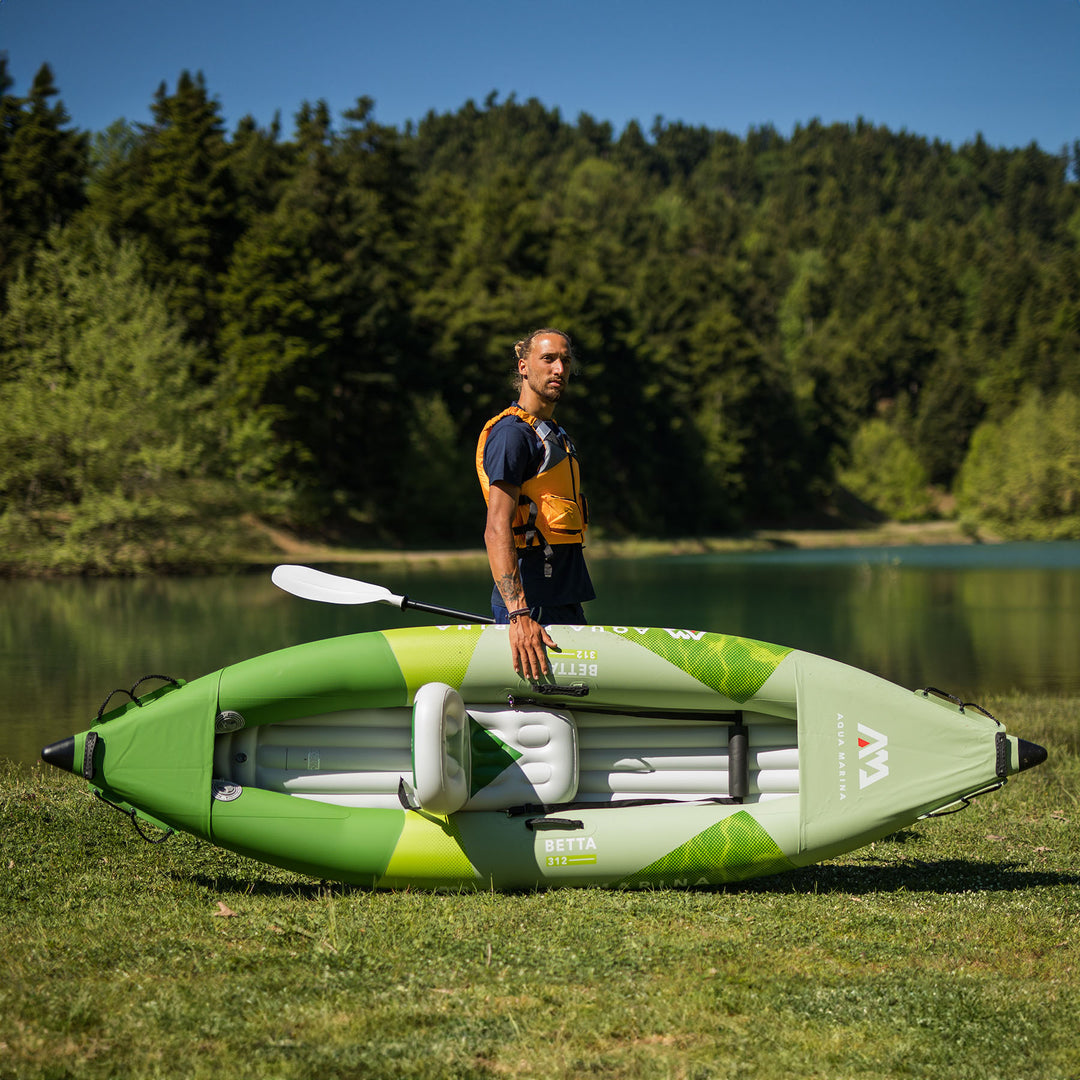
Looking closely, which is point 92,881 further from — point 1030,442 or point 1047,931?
point 1030,442

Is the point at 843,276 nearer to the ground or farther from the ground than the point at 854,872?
farther from the ground

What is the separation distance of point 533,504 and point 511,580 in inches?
11.8

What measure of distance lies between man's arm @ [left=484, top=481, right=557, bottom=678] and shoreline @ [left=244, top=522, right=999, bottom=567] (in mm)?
28430

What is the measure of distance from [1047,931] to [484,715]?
202 centimetres

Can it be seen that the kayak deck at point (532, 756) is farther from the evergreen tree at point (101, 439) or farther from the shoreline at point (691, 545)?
the shoreline at point (691, 545)

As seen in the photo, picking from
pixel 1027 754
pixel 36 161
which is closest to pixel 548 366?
pixel 1027 754

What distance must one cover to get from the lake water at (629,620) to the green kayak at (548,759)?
4369 millimetres

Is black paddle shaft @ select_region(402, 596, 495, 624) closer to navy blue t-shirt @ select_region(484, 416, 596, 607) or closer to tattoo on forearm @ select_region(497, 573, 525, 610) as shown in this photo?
navy blue t-shirt @ select_region(484, 416, 596, 607)

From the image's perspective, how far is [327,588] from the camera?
5125 mm

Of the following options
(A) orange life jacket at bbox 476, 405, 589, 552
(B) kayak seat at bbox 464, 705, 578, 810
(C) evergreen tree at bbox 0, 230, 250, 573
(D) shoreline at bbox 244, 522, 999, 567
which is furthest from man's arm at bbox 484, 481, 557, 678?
(D) shoreline at bbox 244, 522, 999, 567

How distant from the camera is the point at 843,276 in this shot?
9144 centimetres

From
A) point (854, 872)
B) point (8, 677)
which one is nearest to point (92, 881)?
point (854, 872)

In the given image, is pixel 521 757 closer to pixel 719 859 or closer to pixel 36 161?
pixel 719 859

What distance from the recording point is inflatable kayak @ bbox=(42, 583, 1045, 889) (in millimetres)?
4266
